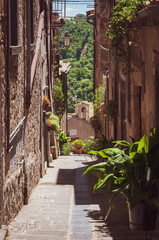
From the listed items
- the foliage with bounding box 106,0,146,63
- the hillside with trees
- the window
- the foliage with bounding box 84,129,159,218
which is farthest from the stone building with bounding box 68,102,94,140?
the foliage with bounding box 84,129,159,218

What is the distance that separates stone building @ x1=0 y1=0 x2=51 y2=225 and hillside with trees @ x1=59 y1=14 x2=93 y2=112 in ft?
177

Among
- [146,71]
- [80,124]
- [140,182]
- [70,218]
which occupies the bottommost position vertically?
[80,124]

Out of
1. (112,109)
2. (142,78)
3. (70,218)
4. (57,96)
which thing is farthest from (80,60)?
(70,218)

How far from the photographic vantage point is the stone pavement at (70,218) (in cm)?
582

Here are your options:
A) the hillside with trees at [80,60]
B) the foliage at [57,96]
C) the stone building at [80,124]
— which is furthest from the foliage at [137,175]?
the hillside with trees at [80,60]

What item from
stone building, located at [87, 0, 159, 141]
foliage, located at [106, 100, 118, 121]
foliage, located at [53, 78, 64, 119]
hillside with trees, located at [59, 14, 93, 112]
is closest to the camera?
stone building, located at [87, 0, 159, 141]

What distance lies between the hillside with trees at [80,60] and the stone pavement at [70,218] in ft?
178

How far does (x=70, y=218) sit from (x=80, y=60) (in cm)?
6499

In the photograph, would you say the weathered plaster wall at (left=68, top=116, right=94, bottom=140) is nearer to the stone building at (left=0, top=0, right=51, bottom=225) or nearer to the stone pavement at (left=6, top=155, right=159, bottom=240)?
the stone building at (left=0, top=0, right=51, bottom=225)

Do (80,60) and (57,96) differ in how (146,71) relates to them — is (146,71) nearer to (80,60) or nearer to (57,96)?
(57,96)

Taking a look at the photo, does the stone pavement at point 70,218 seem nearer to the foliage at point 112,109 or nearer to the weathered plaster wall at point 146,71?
the weathered plaster wall at point 146,71

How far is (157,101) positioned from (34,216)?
279 centimetres

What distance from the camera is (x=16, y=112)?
298 inches

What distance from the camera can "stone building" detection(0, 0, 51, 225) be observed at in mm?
6152
